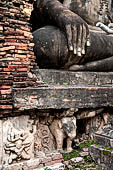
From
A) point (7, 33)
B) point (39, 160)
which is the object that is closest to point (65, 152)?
point (39, 160)

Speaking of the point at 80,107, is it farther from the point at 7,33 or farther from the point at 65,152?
the point at 7,33

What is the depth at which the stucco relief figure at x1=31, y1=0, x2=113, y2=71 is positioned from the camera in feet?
14.4

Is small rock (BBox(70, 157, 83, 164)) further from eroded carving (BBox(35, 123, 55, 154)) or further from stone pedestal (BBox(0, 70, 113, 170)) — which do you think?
eroded carving (BBox(35, 123, 55, 154))

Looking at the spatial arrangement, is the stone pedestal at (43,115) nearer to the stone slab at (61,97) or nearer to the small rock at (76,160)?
the stone slab at (61,97)

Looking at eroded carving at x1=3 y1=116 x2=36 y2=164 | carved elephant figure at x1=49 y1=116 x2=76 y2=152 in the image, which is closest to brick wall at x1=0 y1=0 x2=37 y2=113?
eroded carving at x1=3 y1=116 x2=36 y2=164

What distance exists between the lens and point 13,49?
3.62m

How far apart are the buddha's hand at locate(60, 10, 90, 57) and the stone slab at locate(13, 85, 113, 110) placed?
89 cm

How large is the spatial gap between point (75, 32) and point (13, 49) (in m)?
1.36

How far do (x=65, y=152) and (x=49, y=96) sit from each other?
38.8 inches

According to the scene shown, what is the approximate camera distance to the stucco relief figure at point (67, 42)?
440 centimetres

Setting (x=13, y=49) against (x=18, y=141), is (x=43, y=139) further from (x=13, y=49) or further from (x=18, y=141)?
(x=13, y=49)

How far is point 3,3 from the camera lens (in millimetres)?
3662

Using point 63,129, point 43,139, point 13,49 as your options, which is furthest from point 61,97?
point 13,49

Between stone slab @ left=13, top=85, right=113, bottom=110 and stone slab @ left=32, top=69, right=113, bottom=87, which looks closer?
stone slab @ left=13, top=85, right=113, bottom=110
